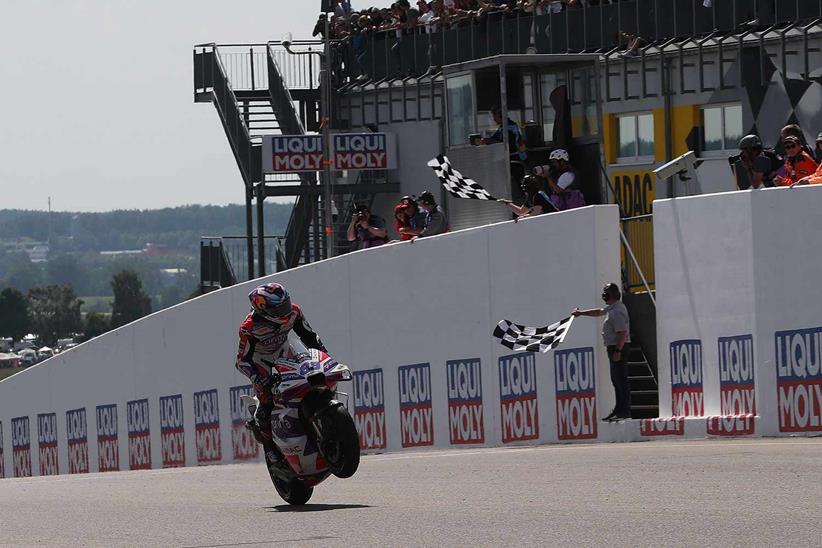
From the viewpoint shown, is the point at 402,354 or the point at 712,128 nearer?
the point at 402,354

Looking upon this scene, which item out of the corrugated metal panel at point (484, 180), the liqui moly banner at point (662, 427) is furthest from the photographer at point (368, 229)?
the liqui moly banner at point (662, 427)

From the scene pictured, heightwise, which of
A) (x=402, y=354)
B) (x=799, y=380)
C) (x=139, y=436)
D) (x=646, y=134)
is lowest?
(x=139, y=436)

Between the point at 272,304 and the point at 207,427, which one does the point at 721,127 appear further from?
the point at 272,304

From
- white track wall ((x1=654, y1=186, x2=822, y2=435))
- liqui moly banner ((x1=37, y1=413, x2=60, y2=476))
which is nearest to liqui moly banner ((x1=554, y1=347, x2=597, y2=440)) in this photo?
white track wall ((x1=654, y1=186, x2=822, y2=435))

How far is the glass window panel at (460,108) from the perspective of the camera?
949 inches

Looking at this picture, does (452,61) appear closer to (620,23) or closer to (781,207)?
(620,23)

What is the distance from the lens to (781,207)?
17.6 metres

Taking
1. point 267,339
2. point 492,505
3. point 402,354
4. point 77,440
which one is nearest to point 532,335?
point 402,354

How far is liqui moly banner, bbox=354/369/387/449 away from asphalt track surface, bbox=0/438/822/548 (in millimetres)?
6025

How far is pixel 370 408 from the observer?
23.4 metres

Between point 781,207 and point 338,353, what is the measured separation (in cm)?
850

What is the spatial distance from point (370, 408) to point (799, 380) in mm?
7516

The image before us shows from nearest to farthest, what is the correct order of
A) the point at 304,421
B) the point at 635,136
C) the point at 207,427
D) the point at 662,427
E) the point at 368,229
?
the point at 304,421, the point at 662,427, the point at 368,229, the point at 207,427, the point at 635,136

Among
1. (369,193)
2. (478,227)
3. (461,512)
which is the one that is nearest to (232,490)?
(461,512)
